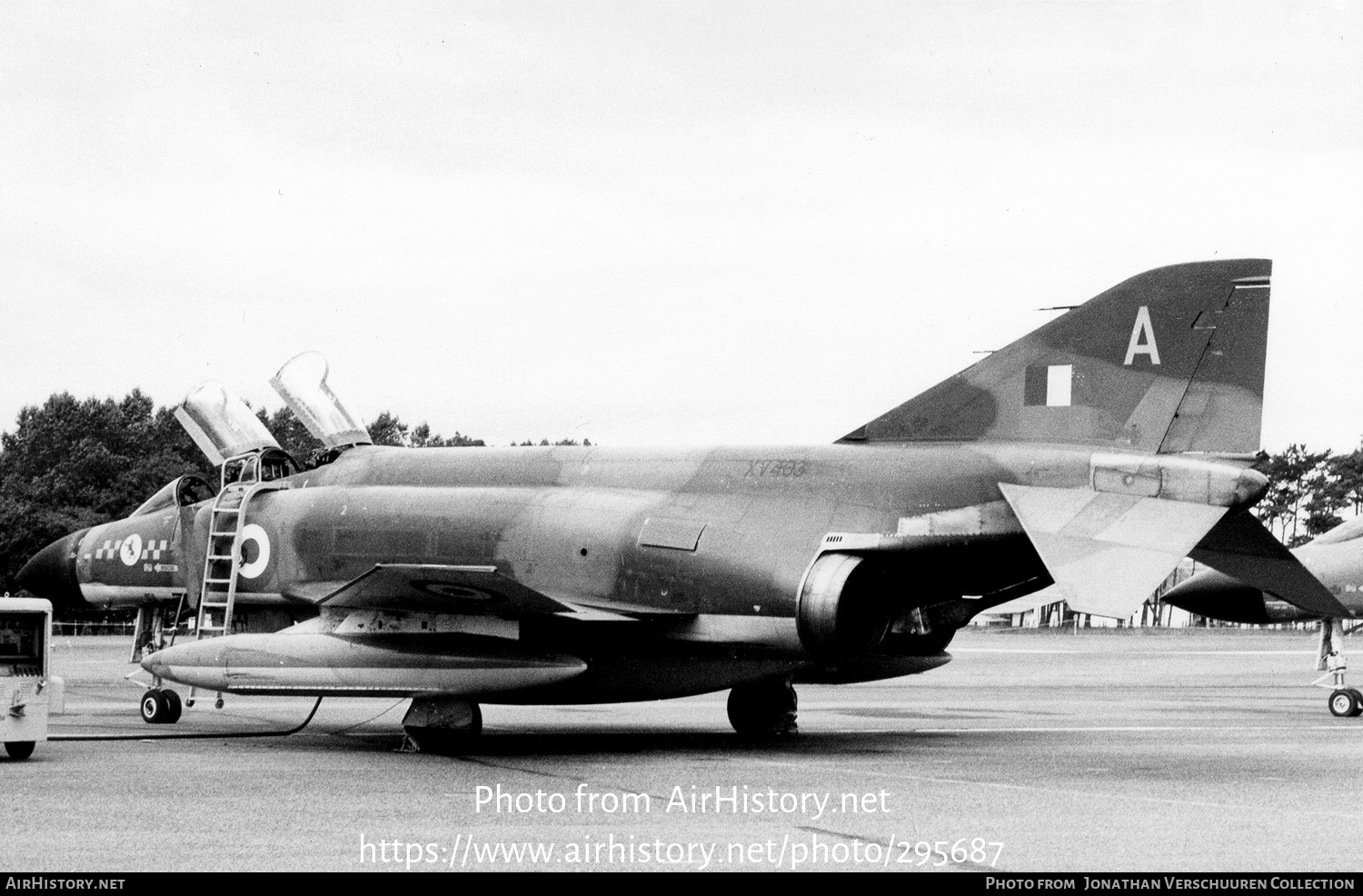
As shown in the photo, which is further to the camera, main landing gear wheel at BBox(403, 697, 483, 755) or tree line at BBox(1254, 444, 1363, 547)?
tree line at BBox(1254, 444, 1363, 547)

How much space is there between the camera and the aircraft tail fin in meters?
12.8

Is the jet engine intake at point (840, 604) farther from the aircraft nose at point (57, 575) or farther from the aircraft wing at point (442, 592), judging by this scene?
the aircraft nose at point (57, 575)

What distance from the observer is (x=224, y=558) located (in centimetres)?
1647

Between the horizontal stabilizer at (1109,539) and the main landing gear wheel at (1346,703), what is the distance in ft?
24.4

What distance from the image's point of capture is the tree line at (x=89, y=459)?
6328 centimetres

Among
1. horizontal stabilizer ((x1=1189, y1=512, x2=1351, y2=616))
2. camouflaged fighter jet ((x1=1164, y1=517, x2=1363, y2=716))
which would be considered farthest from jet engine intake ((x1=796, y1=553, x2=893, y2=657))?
camouflaged fighter jet ((x1=1164, y1=517, x2=1363, y2=716))

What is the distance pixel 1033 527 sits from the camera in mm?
12445

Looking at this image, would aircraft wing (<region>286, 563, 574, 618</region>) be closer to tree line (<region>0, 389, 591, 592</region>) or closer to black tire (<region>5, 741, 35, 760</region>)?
black tire (<region>5, 741, 35, 760</region>)

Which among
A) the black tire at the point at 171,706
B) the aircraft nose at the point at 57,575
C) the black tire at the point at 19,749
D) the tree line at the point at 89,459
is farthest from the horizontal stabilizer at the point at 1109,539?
the tree line at the point at 89,459

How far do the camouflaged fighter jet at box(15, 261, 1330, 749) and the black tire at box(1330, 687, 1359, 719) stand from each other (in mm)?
5731

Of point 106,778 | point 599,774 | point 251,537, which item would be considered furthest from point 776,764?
point 251,537

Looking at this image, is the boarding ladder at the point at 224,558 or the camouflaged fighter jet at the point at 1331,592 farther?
the camouflaged fighter jet at the point at 1331,592
